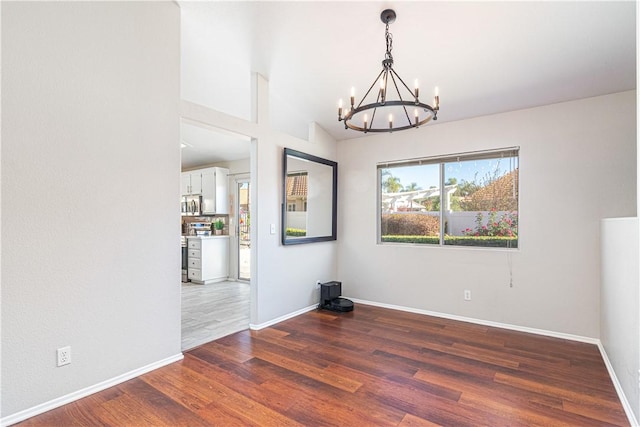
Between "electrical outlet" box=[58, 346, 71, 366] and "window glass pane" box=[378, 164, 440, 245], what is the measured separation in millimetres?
3754

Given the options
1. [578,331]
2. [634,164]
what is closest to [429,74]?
[634,164]

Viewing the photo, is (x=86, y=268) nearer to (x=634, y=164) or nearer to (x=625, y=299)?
(x=625, y=299)

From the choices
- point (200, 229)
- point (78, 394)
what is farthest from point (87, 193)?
point (200, 229)

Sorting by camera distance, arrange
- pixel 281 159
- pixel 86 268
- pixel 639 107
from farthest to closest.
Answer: pixel 281 159 < pixel 86 268 < pixel 639 107

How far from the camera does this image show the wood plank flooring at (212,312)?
3.54 meters

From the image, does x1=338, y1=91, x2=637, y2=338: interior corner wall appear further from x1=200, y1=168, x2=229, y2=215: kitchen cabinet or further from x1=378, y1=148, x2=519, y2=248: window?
x1=200, y1=168, x2=229, y2=215: kitchen cabinet

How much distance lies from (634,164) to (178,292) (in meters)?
4.51

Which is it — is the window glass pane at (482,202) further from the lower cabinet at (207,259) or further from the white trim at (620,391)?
the lower cabinet at (207,259)

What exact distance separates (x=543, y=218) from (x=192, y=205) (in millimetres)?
6264

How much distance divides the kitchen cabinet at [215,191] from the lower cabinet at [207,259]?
603mm

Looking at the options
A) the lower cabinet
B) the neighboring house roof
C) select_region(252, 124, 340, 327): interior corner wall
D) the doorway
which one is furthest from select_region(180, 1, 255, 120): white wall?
the lower cabinet

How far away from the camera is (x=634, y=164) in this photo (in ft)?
10.3

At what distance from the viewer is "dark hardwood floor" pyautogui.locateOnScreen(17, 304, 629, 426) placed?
6.84 feet

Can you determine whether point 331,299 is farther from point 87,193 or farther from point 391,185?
point 87,193
